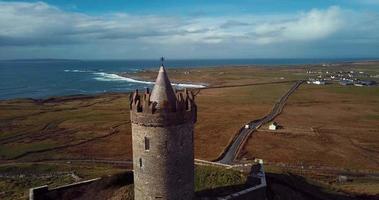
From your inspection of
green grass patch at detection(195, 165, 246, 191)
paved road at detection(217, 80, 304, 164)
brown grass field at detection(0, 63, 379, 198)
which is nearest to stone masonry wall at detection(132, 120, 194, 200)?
green grass patch at detection(195, 165, 246, 191)

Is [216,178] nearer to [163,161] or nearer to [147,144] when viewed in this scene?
[163,161]

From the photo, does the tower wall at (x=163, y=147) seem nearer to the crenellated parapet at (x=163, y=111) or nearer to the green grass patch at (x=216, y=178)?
the crenellated parapet at (x=163, y=111)

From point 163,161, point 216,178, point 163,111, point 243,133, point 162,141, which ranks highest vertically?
point 163,111

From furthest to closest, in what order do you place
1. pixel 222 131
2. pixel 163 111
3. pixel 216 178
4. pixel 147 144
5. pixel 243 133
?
pixel 222 131, pixel 243 133, pixel 216 178, pixel 147 144, pixel 163 111

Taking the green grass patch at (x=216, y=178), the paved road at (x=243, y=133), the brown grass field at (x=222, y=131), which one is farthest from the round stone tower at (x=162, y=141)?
the paved road at (x=243, y=133)

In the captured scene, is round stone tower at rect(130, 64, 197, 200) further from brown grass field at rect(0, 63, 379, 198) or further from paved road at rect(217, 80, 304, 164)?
paved road at rect(217, 80, 304, 164)

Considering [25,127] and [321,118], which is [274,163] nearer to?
[321,118]

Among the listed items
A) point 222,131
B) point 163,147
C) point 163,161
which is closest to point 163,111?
point 163,147
